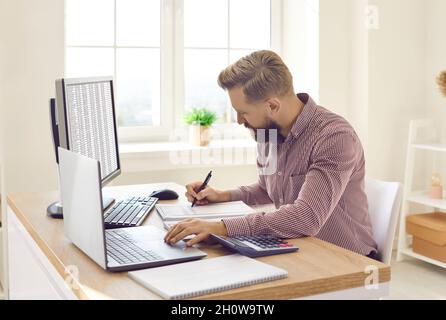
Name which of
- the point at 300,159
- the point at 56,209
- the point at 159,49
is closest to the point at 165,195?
the point at 56,209

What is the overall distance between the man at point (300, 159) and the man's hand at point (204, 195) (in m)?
0.02

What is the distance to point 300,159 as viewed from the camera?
1.95 meters

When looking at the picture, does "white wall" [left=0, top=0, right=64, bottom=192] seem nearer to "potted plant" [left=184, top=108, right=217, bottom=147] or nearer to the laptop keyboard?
"potted plant" [left=184, top=108, right=217, bottom=147]

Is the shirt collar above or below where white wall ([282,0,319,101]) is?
below

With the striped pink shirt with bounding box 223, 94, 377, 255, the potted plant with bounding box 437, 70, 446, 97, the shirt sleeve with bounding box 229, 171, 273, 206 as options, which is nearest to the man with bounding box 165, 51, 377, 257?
the striped pink shirt with bounding box 223, 94, 377, 255

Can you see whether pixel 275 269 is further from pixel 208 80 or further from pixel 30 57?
pixel 208 80

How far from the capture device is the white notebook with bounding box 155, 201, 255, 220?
1.92m

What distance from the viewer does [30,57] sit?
3082mm

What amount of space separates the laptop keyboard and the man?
0.92ft

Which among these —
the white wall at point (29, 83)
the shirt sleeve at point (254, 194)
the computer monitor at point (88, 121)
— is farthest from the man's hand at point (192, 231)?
the white wall at point (29, 83)

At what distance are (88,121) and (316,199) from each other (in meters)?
0.73

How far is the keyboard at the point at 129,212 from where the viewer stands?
1807mm
